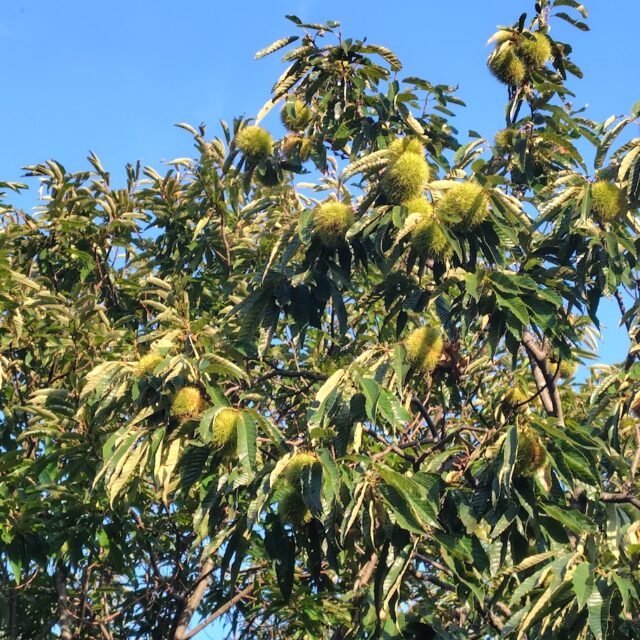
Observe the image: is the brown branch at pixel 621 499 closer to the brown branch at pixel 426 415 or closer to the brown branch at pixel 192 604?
the brown branch at pixel 426 415

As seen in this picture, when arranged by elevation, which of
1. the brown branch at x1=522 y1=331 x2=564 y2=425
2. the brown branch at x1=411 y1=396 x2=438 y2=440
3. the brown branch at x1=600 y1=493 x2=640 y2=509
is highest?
the brown branch at x1=522 y1=331 x2=564 y2=425

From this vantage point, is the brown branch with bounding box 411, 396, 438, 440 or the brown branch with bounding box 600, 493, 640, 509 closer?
the brown branch with bounding box 600, 493, 640, 509

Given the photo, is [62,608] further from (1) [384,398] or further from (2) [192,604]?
(1) [384,398]

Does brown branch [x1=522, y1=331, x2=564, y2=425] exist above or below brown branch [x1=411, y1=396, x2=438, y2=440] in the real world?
above

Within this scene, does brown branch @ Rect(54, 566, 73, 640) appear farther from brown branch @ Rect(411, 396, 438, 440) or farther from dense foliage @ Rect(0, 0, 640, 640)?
brown branch @ Rect(411, 396, 438, 440)

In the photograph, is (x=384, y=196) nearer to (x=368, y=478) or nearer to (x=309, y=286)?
(x=309, y=286)

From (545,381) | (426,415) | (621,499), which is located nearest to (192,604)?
(426,415)

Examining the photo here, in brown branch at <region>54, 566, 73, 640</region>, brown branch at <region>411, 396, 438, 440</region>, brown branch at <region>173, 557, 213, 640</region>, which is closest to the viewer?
brown branch at <region>411, 396, 438, 440</region>

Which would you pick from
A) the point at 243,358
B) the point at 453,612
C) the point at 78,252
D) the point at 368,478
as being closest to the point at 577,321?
the point at 453,612

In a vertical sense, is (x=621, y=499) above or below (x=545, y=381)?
below

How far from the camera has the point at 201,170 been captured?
4336mm

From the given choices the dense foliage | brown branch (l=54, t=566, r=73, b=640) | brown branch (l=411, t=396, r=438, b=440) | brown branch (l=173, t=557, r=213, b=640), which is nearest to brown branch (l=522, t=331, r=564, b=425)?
the dense foliage

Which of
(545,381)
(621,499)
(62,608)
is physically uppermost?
(545,381)

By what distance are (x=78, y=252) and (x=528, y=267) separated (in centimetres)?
252
